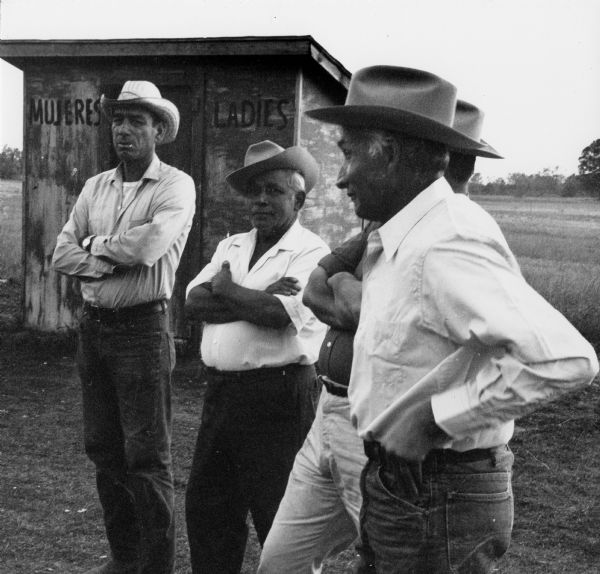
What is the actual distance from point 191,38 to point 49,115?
198 cm

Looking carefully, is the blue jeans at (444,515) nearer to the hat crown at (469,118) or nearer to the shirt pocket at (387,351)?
the shirt pocket at (387,351)

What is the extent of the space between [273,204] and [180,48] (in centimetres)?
492

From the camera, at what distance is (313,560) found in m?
2.87

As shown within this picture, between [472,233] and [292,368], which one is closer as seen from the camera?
[472,233]

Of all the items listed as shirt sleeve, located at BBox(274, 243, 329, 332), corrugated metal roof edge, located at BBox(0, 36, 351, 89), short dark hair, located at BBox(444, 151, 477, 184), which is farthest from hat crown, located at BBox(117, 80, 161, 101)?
corrugated metal roof edge, located at BBox(0, 36, 351, 89)

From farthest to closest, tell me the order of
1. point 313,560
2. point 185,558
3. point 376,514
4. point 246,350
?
point 185,558 → point 246,350 → point 313,560 → point 376,514

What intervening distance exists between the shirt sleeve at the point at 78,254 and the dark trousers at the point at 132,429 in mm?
241

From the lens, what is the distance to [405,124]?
231cm

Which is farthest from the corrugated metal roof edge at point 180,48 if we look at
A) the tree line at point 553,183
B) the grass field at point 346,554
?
the grass field at point 346,554

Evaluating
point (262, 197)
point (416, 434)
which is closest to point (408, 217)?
point (416, 434)

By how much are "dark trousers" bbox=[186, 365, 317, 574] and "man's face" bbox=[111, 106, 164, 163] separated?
1.22m

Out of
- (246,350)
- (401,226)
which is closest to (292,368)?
(246,350)

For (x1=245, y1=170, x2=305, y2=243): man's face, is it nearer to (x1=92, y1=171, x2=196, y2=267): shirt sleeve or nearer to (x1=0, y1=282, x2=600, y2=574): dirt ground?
(x1=92, y1=171, x2=196, y2=267): shirt sleeve

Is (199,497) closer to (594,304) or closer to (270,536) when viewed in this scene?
(270,536)
